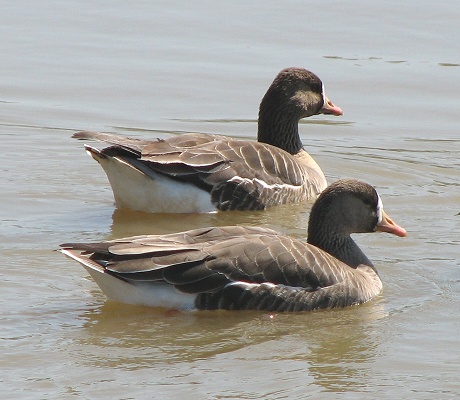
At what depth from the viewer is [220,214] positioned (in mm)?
12906

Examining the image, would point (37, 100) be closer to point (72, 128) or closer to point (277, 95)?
point (72, 128)

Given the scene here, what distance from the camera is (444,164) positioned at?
14391 mm

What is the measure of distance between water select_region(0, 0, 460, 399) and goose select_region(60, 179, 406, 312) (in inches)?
5.6

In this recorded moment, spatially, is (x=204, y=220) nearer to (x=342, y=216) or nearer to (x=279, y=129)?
(x=279, y=129)

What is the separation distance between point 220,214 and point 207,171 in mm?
548

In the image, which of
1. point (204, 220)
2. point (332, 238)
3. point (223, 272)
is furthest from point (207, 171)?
point (223, 272)

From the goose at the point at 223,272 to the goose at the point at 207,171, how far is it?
8.82ft

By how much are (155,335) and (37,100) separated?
25.2ft

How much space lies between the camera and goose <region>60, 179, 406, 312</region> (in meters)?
9.28

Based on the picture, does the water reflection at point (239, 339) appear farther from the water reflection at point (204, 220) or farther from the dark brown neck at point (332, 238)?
the water reflection at point (204, 220)

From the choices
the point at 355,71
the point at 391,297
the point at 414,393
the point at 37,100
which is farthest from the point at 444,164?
the point at 414,393

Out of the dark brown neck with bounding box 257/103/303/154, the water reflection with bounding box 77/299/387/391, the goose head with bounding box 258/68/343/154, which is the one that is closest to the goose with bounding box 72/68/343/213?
the goose head with bounding box 258/68/343/154

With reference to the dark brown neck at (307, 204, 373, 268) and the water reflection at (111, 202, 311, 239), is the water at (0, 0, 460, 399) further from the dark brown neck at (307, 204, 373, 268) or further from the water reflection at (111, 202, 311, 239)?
the dark brown neck at (307, 204, 373, 268)

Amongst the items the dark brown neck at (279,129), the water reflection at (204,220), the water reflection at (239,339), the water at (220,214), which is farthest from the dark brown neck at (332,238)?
the dark brown neck at (279,129)
